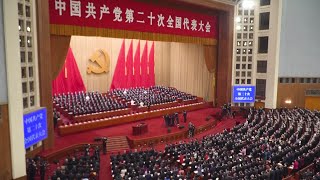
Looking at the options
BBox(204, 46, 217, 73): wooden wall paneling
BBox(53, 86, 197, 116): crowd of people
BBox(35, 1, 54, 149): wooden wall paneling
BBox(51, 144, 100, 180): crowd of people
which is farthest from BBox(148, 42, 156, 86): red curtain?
BBox(51, 144, 100, 180): crowd of people

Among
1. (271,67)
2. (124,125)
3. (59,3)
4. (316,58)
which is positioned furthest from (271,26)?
(59,3)

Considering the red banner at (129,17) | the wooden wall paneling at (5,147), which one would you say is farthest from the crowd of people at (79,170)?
the red banner at (129,17)

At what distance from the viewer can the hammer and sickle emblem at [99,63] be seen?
2358cm

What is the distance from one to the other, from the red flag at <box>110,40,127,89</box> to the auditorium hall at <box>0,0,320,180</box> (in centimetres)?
8

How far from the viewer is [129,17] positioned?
15828mm

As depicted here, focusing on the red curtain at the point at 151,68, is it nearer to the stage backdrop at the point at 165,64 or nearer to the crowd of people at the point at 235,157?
the stage backdrop at the point at 165,64

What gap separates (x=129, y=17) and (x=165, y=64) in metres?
13.2

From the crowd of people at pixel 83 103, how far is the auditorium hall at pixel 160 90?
72 mm

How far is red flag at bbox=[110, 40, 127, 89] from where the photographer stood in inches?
974

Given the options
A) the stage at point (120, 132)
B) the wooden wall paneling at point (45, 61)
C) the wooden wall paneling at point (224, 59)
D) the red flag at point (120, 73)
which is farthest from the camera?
the red flag at point (120, 73)

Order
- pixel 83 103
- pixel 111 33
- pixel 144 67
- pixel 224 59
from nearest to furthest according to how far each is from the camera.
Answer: pixel 111 33 < pixel 83 103 < pixel 224 59 < pixel 144 67

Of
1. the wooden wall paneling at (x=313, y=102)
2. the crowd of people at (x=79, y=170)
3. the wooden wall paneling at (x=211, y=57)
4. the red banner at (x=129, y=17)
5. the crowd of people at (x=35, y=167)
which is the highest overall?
the red banner at (x=129, y=17)

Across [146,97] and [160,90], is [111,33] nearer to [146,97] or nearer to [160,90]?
[146,97]

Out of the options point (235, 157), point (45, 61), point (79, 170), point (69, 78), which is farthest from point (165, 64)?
point (79, 170)
